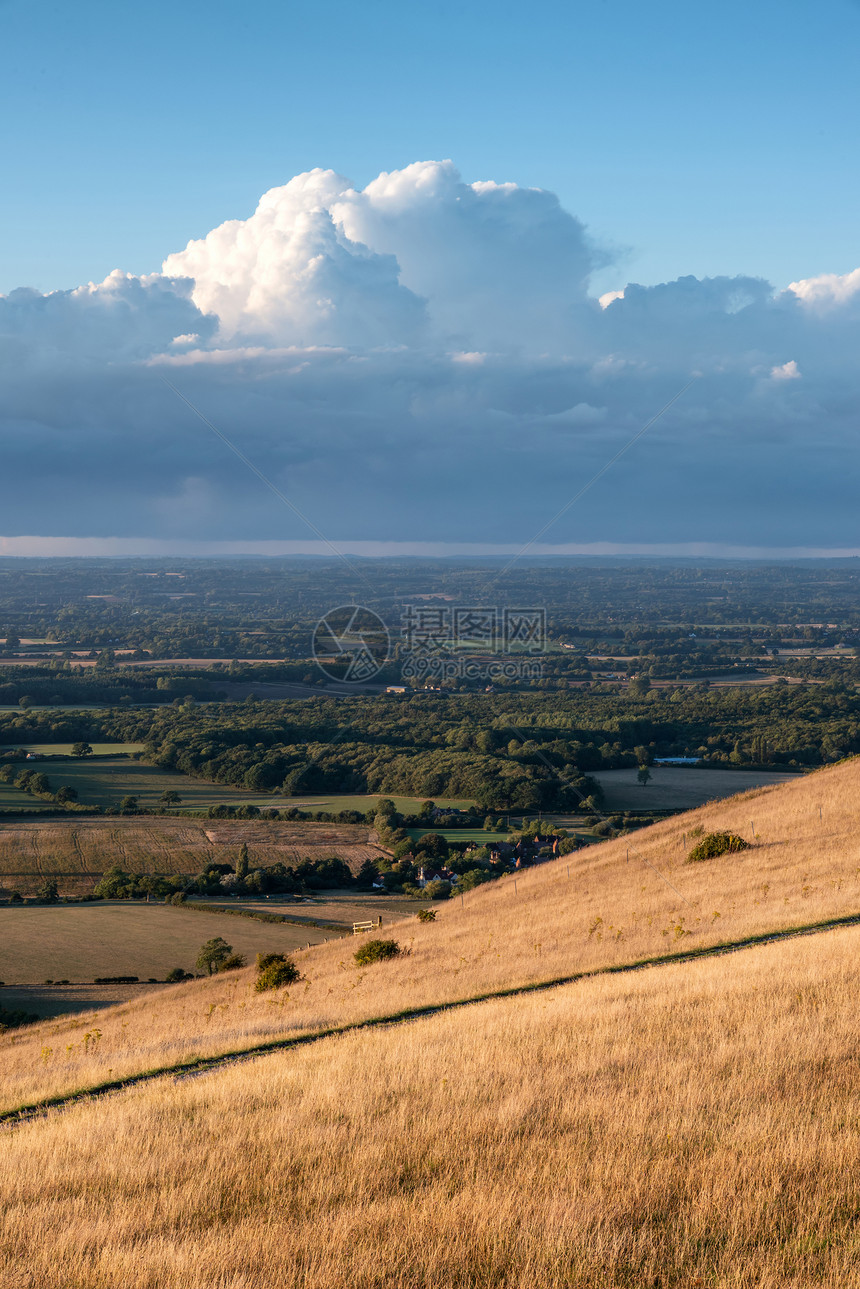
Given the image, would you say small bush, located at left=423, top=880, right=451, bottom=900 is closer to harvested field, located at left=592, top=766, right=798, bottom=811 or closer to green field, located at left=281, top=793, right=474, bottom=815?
green field, located at left=281, top=793, right=474, bottom=815

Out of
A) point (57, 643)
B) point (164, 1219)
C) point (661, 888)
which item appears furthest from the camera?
point (57, 643)

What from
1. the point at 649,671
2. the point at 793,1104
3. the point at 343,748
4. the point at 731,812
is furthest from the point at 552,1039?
the point at 649,671

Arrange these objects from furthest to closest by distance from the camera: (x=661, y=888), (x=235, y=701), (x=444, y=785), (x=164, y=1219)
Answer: (x=235, y=701) → (x=444, y=785) → (x=661, y=888) → (x=164, y=1219)

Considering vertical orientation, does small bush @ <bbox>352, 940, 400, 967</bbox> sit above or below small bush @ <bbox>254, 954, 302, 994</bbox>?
above

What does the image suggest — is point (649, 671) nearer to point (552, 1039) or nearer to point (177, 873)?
point (177, 873)

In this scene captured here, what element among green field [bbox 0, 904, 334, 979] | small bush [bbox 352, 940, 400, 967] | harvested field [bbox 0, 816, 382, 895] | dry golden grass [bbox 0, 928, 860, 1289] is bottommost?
harvested field [bbox 0, 816, 382, 895]

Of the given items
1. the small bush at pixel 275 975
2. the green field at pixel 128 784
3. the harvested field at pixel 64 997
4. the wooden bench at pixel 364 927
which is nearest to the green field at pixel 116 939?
the harvested field at pixel 64 997

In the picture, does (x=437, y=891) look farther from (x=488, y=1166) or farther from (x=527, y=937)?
(x=488, y=1166)

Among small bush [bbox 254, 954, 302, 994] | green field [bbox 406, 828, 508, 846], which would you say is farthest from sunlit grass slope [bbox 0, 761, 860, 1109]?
green field [bbox 406, 828, 508, 846]
